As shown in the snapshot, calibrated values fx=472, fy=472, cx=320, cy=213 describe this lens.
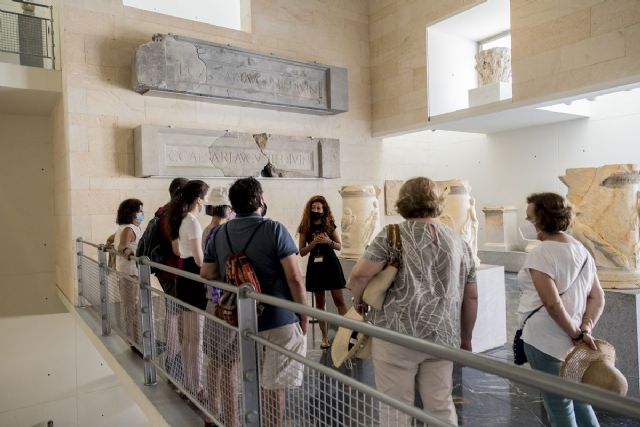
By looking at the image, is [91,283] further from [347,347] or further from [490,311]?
[490,311]

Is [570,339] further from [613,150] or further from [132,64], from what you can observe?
[613,150]

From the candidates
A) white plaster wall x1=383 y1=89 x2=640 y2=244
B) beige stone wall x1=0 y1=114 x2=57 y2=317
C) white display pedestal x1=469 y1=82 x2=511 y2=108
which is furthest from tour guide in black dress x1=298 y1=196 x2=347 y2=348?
beige stone wall x1=0 y1=114 x2=57 y2=317

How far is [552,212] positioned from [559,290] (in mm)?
416

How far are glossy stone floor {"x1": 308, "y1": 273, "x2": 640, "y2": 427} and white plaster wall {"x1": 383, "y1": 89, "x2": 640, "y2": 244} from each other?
5833 mm

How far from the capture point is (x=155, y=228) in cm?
352

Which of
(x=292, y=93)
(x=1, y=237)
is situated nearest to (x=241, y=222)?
(x=292, y=93)

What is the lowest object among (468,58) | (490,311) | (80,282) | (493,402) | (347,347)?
(493,402)

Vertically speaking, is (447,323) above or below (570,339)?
above

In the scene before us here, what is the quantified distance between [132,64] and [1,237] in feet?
12.8

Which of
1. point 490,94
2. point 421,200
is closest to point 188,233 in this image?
point 421,200

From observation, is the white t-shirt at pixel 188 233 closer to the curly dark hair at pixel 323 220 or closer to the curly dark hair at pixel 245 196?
the curly dark hair at pixel 245 196

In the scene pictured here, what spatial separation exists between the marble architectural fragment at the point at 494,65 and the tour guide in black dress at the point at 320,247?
433cm

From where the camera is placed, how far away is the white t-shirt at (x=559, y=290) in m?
2.47

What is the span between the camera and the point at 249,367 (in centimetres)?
211
